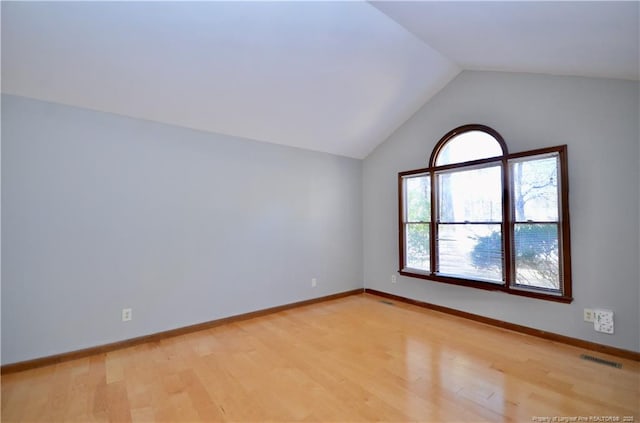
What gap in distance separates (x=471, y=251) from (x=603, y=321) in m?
1.32

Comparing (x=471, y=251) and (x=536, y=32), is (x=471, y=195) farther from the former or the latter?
(x=536, y=32)

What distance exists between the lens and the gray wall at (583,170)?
8.32ft

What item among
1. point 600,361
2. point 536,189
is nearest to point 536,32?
point 536,189

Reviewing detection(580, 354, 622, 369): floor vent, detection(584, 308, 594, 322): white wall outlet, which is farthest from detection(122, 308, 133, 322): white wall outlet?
detection(584, 308, 594, 322): white wall outlet

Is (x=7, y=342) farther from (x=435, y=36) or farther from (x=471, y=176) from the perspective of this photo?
(x=471, y=176)

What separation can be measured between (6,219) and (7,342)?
1.01m

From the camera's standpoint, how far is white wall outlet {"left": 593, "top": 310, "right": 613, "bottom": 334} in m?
2.60

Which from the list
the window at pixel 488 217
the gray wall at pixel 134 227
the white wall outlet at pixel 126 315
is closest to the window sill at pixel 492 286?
the window at pixel 488 217

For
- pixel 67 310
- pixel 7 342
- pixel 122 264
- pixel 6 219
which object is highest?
pixel 6 219

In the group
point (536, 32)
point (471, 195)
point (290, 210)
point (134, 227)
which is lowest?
point (134, 227)

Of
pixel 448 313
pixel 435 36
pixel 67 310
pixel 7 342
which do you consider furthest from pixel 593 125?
pixel 7 342

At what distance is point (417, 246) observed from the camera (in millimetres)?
4270

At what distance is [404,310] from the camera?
13.1 ft

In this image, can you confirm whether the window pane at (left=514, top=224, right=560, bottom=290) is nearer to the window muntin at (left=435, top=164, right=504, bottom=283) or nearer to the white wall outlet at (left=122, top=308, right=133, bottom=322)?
the window muntin at (left=435, top=164, right=504, bottom=283)
